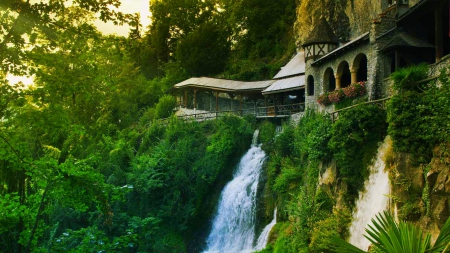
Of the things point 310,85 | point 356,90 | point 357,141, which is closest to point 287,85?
point 310,85

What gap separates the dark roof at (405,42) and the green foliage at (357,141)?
11.5 ft

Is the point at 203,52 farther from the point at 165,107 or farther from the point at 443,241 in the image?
the point at 443,241

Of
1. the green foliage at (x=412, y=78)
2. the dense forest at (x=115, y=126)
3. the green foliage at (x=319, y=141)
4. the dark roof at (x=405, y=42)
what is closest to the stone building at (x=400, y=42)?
the dark roof at (x=405, y=42)

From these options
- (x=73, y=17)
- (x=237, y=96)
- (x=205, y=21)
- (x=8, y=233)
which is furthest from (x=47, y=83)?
(x=205, y=21)

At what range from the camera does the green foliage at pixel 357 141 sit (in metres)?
14.5

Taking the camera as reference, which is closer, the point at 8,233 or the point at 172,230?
the point at 8,233

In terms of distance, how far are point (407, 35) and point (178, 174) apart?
15174mm

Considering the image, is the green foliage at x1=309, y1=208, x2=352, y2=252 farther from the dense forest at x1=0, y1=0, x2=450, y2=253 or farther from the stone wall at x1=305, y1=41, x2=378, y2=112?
the stone wall at x1=305, y1=41, x2=378, y2=112

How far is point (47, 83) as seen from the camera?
680 cm

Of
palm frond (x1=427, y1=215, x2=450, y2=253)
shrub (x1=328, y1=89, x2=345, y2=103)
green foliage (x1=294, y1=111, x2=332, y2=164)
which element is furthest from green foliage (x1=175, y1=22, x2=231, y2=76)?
palm frond (x1=427, y1=215, x2=450, y2=253)

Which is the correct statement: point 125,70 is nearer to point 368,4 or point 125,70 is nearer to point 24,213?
point 368,4

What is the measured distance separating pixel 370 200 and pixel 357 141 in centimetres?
230

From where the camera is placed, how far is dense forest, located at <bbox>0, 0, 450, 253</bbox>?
23.0 feet

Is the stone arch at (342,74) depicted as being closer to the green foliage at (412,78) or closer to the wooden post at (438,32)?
the wooden post at (438,32)
